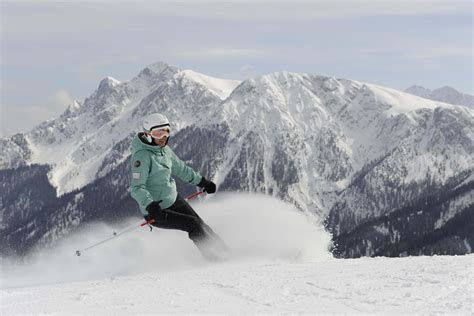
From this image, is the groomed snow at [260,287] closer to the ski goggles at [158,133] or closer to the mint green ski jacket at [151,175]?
the mint green ski jacket at [151,175]

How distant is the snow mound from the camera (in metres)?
14.3

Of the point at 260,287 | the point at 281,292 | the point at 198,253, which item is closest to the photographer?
the point at 281,292

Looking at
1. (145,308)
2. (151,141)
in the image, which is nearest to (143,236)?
(151,141)

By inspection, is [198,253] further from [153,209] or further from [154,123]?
[154,123]

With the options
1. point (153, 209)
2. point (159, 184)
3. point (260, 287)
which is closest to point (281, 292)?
point (260, 287)

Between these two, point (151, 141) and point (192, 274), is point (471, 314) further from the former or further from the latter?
point (151, 141)

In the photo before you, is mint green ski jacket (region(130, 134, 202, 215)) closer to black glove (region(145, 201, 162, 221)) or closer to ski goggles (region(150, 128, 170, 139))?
black glove (region(145, 201, 162, 221))

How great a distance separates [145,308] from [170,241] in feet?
27.0

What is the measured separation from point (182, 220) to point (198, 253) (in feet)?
6.10

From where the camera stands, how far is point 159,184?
→ 490 inches

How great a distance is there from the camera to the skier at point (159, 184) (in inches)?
463

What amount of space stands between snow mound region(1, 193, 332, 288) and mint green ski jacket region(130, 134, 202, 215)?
6.54 feet

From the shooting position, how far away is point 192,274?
35.0 ft

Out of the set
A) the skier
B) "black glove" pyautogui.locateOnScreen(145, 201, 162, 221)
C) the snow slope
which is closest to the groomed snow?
the snow slope
